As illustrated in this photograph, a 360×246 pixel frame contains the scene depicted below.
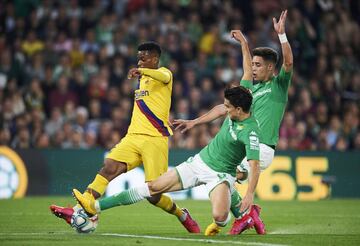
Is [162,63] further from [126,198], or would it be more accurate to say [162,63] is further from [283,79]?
[126,198]

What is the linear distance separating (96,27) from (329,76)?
234 inches

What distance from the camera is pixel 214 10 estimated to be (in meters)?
24.8

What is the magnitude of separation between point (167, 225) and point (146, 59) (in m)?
2.44

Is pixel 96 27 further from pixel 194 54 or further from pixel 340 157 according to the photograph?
pixel 340 157

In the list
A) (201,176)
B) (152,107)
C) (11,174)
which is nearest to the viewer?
(201,176)

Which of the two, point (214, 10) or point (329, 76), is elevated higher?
point (214, 10)

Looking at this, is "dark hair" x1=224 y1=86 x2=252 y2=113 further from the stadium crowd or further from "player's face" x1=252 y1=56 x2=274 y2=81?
the stadium crowd

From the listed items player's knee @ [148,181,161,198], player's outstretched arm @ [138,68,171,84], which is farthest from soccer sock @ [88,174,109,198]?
player's outstretched arm @ [138,68,171,84]

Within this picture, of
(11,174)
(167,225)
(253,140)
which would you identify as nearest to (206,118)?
(253,140)

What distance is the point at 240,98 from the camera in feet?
36.1

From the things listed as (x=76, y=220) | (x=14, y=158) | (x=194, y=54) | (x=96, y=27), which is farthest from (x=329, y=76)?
(x=76, y=220)

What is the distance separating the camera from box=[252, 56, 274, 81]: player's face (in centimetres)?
1211

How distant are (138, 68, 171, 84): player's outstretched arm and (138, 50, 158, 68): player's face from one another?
0.33 metres

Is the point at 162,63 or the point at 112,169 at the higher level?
the point at 162,63
